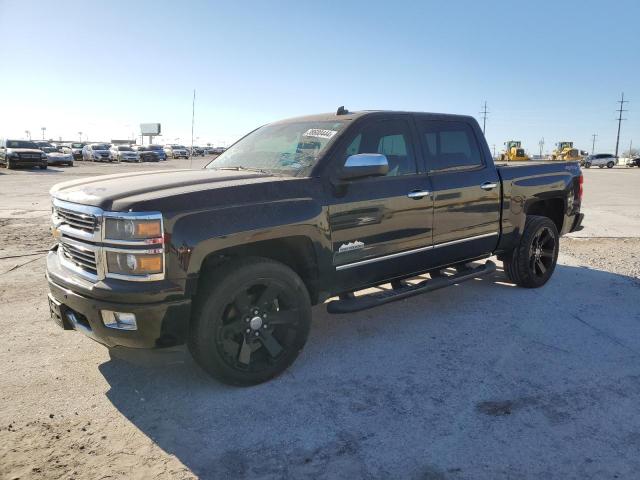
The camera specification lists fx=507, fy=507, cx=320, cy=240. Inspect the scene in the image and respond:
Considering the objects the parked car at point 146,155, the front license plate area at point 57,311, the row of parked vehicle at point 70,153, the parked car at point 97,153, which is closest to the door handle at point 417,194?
the front license plate area at point 57,311

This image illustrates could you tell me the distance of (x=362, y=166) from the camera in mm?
3658

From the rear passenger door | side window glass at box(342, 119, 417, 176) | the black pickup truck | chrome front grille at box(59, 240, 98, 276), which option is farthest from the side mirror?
chrome front grille at box(59, 240, 98, 276)

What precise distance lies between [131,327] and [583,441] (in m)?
2.70

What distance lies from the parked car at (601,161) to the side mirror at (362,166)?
61.9 metres

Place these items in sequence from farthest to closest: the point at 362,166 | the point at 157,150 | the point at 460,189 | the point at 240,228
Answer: the point at 157,150, the point at 460,189, the point at 362,166, the point at 240,228

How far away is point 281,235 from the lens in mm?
3469

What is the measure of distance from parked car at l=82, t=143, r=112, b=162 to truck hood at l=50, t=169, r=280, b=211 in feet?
152

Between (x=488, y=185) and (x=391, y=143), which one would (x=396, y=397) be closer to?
(x=391, y=143)

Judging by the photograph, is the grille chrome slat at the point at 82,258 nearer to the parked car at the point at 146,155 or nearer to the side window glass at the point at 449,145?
the side window glass at the point at 449,145

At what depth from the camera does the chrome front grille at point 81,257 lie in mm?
3160

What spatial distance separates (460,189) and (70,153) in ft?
127

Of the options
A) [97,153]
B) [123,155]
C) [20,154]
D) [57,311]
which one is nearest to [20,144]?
[20,154]

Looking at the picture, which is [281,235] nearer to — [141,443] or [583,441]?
[141,443]

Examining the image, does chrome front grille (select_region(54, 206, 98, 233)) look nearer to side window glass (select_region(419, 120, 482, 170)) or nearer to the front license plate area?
the front license plate area
